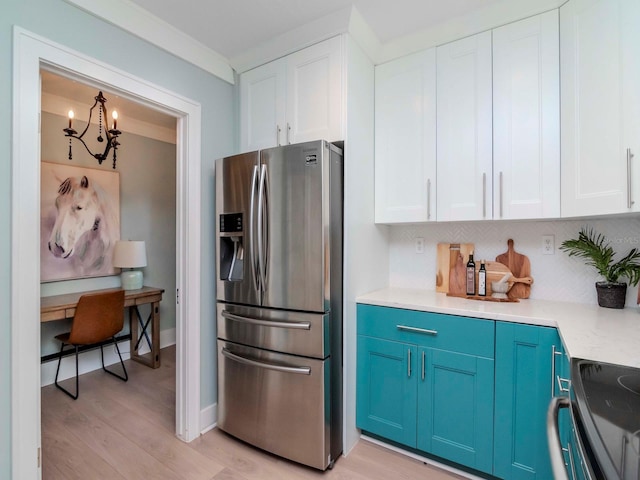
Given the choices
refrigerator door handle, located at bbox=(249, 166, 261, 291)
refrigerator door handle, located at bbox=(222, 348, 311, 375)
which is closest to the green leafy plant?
refrigerator door handle, located at bbox=(222, 348, 311, 375)

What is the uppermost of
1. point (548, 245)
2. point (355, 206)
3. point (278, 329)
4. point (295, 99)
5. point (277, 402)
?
point (295, 99)

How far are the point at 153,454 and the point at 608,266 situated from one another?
283 cm

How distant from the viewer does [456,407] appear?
171 centimetres

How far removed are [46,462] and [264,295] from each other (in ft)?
5.13

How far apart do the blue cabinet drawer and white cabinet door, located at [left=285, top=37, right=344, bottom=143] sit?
3.58 ft

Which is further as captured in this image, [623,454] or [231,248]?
[231,248]

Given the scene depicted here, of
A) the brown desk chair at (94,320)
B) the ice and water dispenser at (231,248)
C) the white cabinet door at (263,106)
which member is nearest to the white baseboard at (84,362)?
the brown desk chair at (94,320)

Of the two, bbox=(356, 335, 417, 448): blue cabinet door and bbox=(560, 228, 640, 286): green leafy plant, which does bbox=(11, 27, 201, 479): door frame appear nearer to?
bbox=(356, 335, 417, 448): blue cabinet door

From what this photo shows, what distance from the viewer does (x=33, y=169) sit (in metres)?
1.41

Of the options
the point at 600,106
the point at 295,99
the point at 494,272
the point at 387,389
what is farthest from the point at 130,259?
the point at 600,106

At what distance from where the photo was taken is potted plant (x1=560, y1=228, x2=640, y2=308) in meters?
1.70

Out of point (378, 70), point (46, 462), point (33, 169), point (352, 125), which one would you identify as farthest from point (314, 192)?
point (46, 462)

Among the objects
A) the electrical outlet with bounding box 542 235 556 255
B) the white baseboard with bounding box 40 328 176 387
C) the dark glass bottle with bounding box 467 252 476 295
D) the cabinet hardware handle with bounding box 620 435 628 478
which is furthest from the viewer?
the white baseboard with bounding box 40 328 176 387

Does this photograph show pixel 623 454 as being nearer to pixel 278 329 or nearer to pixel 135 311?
pixel 278 329
